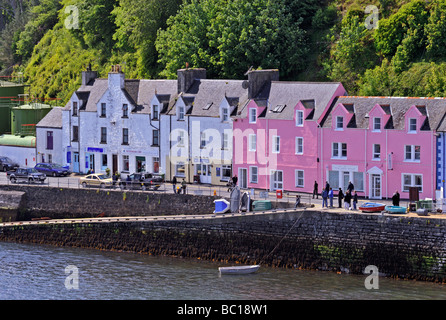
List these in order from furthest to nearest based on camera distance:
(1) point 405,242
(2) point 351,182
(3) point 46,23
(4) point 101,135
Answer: (3) point 46,23 → (4) point 101,135 → (2) point 351,182 → (1) point 405,242

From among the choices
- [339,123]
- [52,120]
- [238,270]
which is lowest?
[238,270]

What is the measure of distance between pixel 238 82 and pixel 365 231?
22.6 metres

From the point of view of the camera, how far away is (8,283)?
220 feet

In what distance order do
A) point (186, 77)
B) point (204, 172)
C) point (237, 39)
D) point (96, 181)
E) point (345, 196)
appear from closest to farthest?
point (345, 196), point (96, 181), point (204, 172), point (186, 77), point (237, 39)

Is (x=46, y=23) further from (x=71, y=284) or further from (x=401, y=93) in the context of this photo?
(x=71, y=284)

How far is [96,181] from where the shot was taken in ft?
278

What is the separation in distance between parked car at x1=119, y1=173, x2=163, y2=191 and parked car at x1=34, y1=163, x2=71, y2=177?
999 cm

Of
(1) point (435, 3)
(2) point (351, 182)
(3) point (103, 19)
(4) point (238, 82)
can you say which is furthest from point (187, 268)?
(3) point (103, 19)

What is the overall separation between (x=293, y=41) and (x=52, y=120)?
2280 centimetres

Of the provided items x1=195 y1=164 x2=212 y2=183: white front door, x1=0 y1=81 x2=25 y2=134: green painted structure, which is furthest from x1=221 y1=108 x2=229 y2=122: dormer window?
x1=0 y1=81 x2=25 y2=134: green painted structure

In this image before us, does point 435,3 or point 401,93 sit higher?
point 435,3

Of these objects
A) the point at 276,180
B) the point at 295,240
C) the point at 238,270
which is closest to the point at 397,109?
the point at 276,180

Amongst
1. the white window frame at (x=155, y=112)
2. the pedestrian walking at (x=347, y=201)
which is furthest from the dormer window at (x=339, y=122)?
the white window frame at (x=155, y=112)

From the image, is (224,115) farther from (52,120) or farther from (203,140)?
(52,120)
